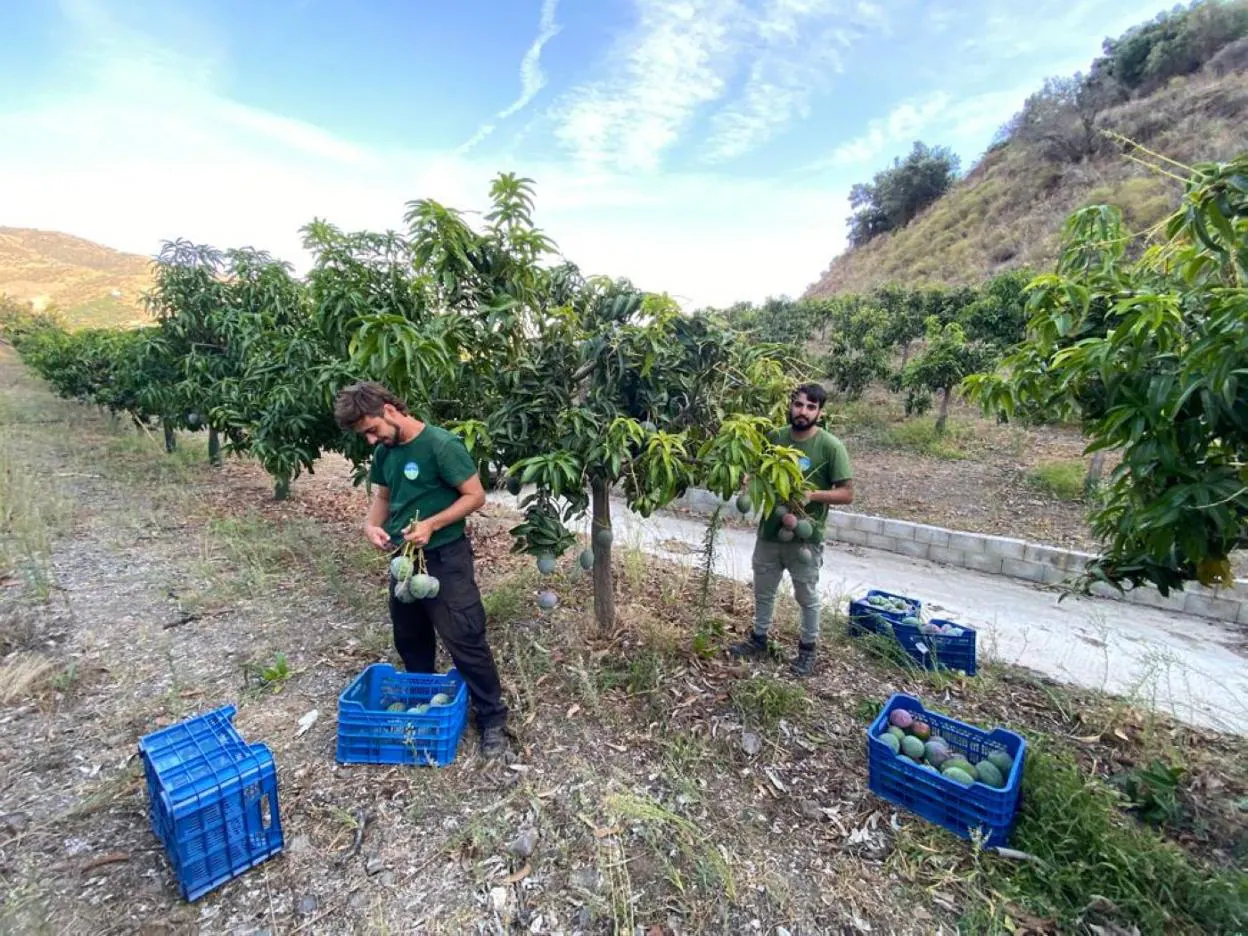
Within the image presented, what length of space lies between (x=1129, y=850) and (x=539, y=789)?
2.39 meters

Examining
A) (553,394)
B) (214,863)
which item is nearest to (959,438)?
(553,394)

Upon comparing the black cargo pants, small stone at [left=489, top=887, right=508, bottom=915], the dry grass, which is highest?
the black cargo pants

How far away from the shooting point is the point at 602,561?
3797mm

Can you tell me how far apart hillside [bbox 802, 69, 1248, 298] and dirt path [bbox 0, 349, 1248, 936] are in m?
18.1

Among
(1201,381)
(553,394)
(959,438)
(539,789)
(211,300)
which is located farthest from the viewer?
(959,438)

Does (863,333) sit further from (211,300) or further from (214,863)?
(214,863)

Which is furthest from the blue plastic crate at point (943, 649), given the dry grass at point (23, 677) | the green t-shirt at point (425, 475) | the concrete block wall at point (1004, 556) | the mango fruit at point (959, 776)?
the dry grass at point (23, 677)

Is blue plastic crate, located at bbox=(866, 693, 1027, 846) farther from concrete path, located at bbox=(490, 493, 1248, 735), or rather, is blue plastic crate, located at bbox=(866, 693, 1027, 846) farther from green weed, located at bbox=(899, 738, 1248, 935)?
concrete path, located at bbox=(490, 493, 1248, 735)

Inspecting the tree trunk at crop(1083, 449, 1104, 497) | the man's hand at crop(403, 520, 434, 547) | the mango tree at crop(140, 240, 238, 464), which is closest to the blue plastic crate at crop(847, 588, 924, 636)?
the man's hand at crop(403, 520, 434, 547)

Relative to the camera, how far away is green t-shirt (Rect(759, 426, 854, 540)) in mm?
3391

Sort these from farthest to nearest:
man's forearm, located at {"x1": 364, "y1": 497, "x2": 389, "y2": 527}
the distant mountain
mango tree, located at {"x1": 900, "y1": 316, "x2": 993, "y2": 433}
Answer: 1. the distant mountain
2. mango tree, located at {"x1": 900, "y1": 316, "x2": 993, "y2": 433}
3. man's forearm, located at {"x1": 364, "y1": 497, "x2": 389, "y2": 527}

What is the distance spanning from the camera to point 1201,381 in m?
1.60

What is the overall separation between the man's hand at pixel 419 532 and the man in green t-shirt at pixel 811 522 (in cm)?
181

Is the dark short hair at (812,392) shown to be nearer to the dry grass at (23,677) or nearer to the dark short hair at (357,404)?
the dark short hair at (357,404)
